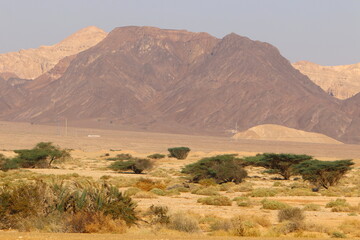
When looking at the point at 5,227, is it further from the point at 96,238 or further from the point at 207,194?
the point at 207,194

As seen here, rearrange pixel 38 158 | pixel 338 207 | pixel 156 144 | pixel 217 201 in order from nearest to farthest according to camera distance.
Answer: pixel 338 207 → pixel 217 201 → pixel 38 158 → pixel 156 144

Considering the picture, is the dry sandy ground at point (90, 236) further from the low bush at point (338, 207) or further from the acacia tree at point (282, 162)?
A: the acacia tree at point (282, 162)

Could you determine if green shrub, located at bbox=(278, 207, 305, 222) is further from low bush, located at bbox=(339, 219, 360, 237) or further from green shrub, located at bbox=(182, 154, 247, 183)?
green shrub, located at bbox=(182, 154, 247, 183)

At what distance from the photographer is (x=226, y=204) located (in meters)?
28.4

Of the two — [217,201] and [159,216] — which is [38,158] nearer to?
[217,201]

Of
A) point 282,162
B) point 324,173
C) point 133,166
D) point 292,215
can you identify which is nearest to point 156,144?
point 133,166

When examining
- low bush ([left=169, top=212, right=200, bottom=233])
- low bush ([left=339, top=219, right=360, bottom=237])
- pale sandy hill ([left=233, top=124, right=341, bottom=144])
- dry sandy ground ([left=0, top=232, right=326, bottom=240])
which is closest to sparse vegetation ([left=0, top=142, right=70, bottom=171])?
low bush ([left=169, top=212, right=200, bottom=233])

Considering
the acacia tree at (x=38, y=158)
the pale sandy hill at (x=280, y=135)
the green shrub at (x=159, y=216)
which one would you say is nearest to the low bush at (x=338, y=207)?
the green shrub at (x=159, y=216)

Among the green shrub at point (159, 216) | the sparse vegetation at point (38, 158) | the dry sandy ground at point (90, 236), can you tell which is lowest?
the sparse vegetation at point (38, 158)

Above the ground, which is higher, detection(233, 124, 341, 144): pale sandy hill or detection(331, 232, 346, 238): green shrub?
detection(233, 124, 341, 144): pale sandy hill

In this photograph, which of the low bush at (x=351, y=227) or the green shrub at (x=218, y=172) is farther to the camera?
the green shrub at (x=218, y=172)

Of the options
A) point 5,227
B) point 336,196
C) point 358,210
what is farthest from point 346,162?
point 5,227

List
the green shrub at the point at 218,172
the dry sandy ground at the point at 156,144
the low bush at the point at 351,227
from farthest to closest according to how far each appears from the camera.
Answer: the dry sandy ground at the point at 156,144
the green shrub at the point at 218,172
the low bush at the point at 351,227

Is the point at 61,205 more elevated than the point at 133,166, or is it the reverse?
the point at 61,205
